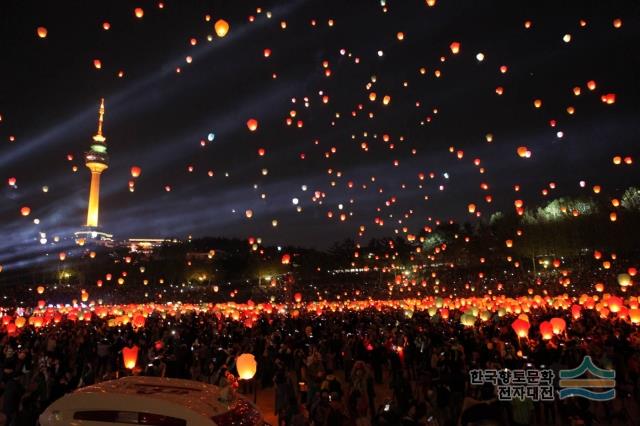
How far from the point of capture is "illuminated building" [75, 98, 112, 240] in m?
112

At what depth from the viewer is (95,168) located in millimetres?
114250

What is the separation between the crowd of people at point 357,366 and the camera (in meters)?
7.36

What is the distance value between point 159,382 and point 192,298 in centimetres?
4986

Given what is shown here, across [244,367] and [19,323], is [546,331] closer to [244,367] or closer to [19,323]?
[244,367]

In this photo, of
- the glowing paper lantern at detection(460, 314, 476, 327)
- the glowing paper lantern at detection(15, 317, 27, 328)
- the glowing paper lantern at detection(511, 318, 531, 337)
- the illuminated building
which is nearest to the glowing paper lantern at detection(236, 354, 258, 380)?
the glowing paper lantern at detection(511, 318, 531, 337)

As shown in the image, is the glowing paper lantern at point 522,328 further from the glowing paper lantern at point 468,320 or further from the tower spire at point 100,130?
the tower spire at point 100,130

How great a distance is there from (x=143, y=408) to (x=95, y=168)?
121 meters

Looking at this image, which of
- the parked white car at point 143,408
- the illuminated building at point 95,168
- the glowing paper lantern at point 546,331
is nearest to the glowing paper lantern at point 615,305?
the glowing paper lantern at point 546,331

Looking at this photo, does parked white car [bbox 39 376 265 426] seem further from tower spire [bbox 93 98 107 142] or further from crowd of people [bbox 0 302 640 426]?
tower spire [bbox 93 98 107 142]

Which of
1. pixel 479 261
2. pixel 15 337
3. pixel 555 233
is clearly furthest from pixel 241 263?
pixel 15 337

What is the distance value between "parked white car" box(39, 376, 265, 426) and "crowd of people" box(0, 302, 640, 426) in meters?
2.32

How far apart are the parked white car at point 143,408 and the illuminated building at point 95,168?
11583 cm

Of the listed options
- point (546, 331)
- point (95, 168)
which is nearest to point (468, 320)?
point (546, 331)

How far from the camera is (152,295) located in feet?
170
